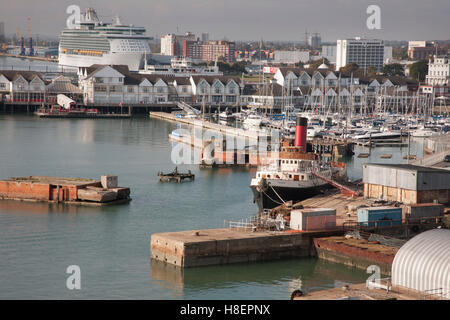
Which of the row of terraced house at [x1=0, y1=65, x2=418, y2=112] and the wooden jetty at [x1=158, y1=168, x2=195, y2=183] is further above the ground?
the row of terraced house at [x1=0, y1=65, x2=418, y2=112]

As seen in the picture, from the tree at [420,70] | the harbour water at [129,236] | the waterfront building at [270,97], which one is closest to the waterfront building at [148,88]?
the waterfront building at [270,97]

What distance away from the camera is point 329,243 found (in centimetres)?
1917

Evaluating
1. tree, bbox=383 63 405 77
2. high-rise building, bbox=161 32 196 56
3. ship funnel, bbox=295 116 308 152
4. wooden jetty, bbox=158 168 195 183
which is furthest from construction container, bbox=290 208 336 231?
high-rise building, bbox=161 32 196 56

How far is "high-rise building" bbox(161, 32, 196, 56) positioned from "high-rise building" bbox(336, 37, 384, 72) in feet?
118

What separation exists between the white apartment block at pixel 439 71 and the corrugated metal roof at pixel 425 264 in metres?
72.0

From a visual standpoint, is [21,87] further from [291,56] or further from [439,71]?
[291,56]

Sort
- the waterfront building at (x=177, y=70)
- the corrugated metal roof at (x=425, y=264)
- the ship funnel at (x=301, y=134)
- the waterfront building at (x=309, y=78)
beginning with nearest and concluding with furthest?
1. the corrugated metal roof at (x=425, y=264)
2. the ship funnel at (x=301, y=134)
3. the waterfront building at (x=309, y=78)
4. the waterfront building at (x=177, y=70)

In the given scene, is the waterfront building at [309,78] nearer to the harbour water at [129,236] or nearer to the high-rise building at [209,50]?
the harbour water at [129,236]

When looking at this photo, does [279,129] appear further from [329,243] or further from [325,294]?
[325,294]

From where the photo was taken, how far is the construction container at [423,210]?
21297 millimetres

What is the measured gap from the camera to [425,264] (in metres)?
14.6

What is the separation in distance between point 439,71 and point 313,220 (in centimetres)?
7058

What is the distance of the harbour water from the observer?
17234 millimetres

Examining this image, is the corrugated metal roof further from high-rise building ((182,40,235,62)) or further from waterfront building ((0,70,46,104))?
high-rise building ((182,40,235,62))
